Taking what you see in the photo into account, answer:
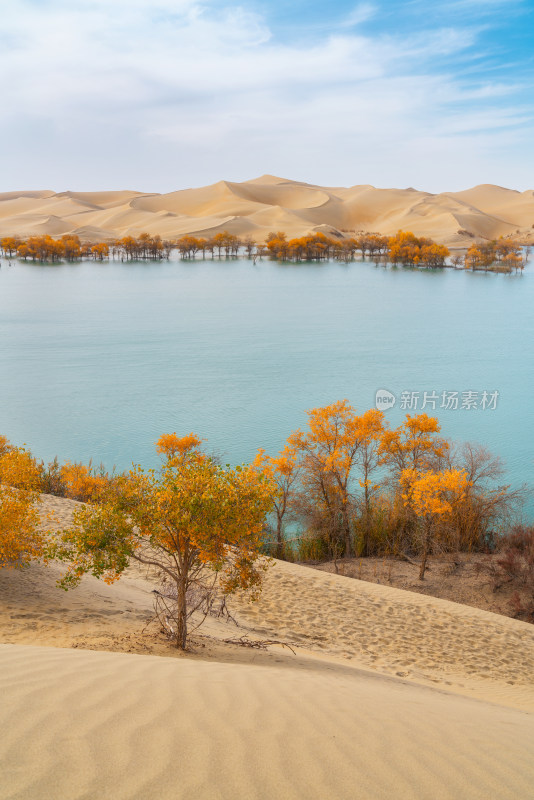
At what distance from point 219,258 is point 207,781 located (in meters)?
112

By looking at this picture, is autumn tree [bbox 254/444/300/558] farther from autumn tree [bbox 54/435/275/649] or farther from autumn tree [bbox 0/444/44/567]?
autumn tree [bbox 54/435/275/649]

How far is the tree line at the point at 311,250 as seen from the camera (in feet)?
312

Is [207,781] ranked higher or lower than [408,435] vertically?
higher

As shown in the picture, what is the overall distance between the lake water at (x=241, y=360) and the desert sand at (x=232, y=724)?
14.8m

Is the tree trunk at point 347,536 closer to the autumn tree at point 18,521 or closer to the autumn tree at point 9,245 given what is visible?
the autumn tree at point 18,521

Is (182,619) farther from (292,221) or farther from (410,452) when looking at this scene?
(292,221)

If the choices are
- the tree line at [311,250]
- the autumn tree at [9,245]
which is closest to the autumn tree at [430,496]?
the tree line at [311,250]

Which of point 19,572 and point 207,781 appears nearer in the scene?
point 207,781

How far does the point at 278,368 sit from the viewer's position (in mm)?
36688

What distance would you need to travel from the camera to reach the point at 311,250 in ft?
351

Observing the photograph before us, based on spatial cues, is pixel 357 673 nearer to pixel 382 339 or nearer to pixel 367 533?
pixel 367 533

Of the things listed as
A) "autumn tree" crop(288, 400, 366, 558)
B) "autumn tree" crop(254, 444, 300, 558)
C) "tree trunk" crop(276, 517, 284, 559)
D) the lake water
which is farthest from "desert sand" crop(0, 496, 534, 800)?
the lake water

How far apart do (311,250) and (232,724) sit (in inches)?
4237

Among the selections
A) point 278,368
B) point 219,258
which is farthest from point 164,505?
point 219,258
